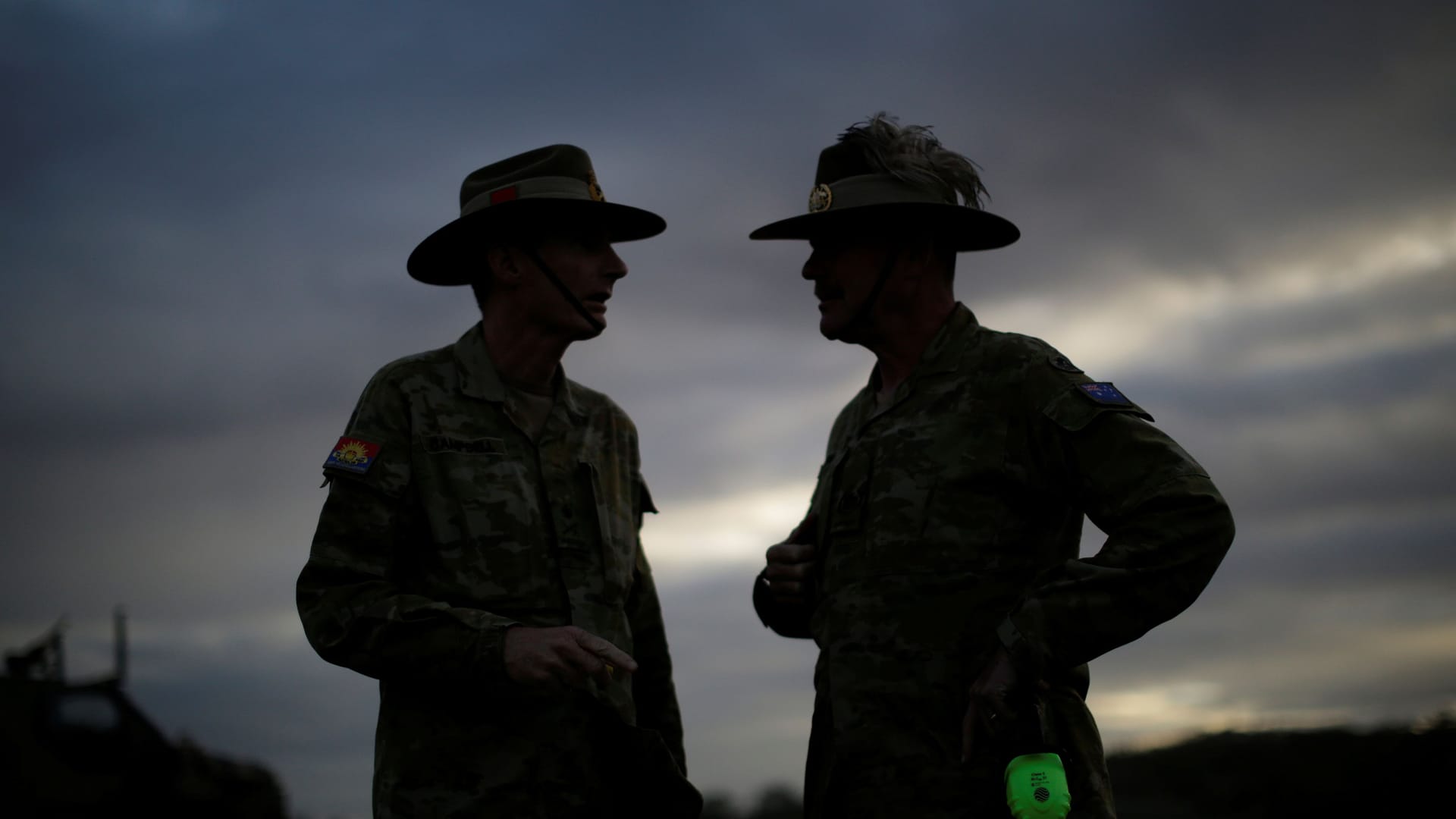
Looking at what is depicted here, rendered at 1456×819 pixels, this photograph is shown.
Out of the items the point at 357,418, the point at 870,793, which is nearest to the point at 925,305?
the point at 870,793

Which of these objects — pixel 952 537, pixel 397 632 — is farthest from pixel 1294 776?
pixel 397 632

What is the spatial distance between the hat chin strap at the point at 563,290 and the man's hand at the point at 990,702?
2402 mm

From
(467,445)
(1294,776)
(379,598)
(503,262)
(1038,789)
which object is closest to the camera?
(1038,789)

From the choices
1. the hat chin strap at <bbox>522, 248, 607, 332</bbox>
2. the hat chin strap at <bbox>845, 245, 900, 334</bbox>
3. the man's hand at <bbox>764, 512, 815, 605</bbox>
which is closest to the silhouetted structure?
the hat chin strap at <bbox>522, 248, 607, 332</bbox>

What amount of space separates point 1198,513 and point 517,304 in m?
3.09

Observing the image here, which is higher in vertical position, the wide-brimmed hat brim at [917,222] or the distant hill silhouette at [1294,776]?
the wide-brimmed hat brim at [917,222]

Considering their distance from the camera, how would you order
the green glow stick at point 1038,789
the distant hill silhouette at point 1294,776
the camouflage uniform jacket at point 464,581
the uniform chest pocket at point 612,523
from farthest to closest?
the distant hill silhouette at point 1294,776 → the uniform chest pocket at point 612,523 → the camouflage uniform jacket at point 464,581 → the green glow stick at point 1038,789

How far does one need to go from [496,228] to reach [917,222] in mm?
1934

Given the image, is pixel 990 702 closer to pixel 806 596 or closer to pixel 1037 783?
pixel 1037 783

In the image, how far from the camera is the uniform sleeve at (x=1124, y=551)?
4340mm

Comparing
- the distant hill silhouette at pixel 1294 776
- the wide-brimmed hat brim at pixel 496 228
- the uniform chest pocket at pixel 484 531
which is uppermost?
the wide-brimmed hat brim at pixel 496 228

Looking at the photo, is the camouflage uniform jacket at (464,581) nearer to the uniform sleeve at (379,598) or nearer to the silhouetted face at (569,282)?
the uniform sleeve at (379,598)

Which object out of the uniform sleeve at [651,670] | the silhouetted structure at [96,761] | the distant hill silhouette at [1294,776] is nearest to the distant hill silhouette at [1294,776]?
the distant hill silhouette at [1294,776]

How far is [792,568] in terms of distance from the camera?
5383 millimetres
